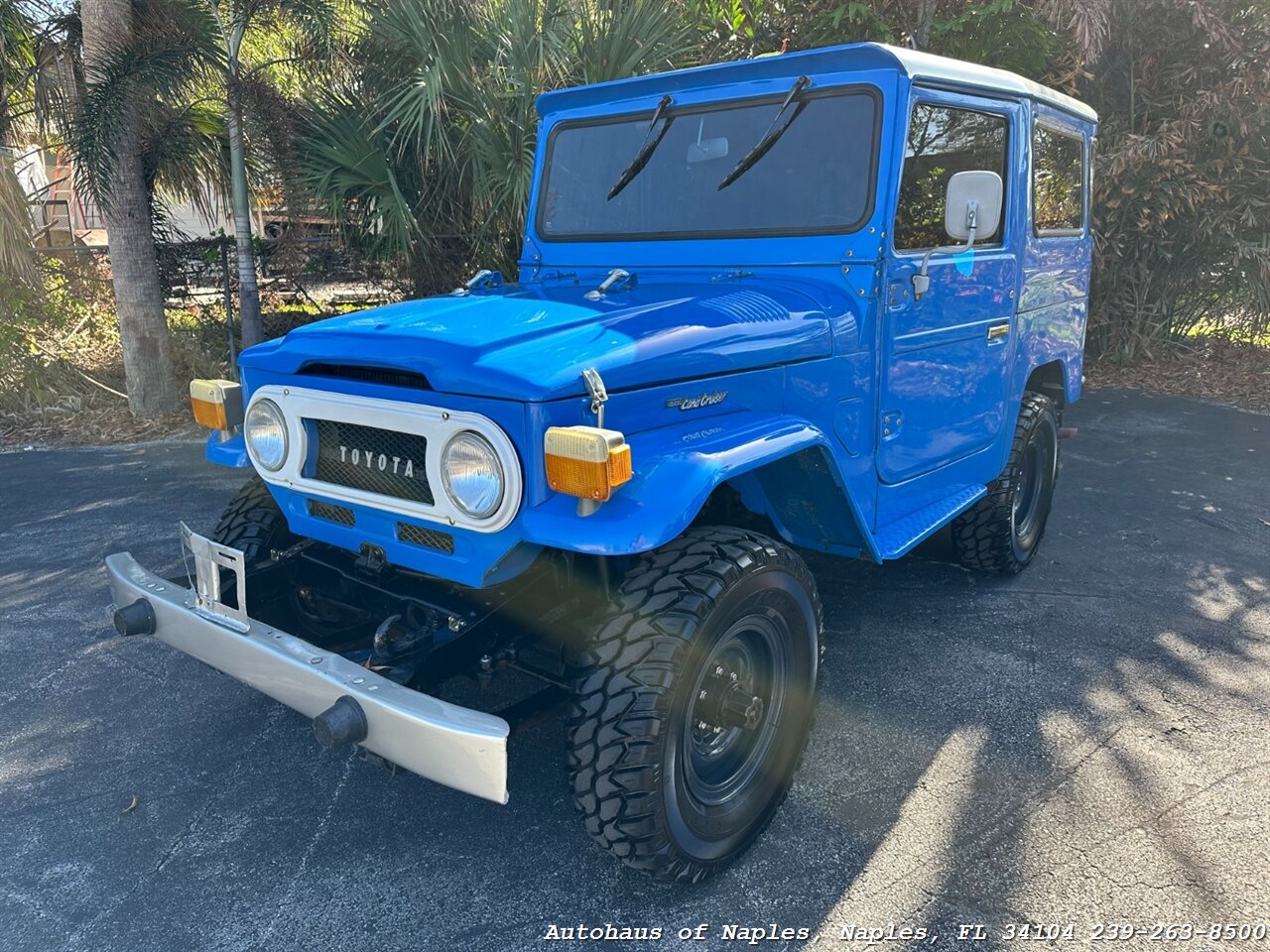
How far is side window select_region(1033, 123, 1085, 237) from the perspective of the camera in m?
4.13

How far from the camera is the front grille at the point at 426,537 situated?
2.43 meters

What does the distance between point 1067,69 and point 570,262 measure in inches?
283

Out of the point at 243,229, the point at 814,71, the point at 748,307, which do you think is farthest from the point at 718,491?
the point at 243,229

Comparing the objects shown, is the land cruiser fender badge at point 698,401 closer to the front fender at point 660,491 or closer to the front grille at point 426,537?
the front fender at point 660,491

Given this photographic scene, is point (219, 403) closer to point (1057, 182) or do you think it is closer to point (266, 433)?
point (266, 433)

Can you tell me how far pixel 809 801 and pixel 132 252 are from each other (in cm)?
726

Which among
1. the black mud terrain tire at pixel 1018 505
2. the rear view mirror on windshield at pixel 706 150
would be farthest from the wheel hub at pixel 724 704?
the black mud terrain tire at pixel 1018 505

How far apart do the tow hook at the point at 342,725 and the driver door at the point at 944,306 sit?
2.04 m

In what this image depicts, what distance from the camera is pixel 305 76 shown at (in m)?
7.66

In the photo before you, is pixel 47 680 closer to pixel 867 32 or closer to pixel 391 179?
pixel 391 179

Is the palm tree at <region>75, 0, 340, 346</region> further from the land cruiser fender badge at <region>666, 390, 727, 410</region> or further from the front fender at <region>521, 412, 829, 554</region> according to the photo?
the front fender at <region>521, 412, 829, 554</region>

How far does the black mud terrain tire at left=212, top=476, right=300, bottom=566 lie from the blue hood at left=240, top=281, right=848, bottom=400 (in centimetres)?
64

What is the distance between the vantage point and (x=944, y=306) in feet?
11.4

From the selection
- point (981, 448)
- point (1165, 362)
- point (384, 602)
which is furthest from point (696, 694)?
point (1165, 362)
